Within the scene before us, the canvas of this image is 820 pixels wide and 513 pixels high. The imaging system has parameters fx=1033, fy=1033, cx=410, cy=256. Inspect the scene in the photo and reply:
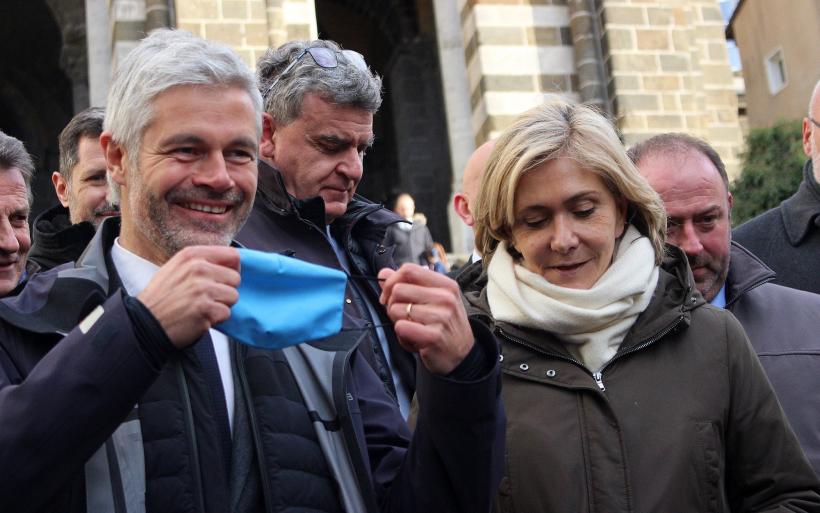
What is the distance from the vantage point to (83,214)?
13.6 feet

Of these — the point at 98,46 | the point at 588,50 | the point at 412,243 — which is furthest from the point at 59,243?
the point at 588,50

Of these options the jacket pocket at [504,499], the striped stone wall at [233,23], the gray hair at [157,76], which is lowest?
the jacket pocket at [504,499]

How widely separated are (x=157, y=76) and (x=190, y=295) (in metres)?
0.63

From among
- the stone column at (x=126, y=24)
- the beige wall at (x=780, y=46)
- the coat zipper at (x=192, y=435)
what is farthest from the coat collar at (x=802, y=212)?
the beige wall at (x=780, y=46)

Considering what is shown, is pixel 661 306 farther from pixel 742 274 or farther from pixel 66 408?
pixel 66 408

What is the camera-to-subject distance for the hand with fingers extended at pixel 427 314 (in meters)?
2.05

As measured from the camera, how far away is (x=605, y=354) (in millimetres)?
2672

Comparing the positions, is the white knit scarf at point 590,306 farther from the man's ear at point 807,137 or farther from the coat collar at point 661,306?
the man's ear at point 807,137

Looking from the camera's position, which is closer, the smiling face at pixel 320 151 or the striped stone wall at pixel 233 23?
the smiling face at pixel 320 151

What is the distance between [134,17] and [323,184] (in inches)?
233

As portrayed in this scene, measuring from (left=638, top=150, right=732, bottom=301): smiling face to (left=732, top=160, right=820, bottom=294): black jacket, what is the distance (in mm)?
692

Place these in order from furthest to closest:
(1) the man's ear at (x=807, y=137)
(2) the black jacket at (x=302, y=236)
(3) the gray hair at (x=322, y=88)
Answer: (1) the man's ear at (x=807, y=137) → (3) the gray hair at (x=322, y=88) → (2) the black jacket at (x=302, y=236)

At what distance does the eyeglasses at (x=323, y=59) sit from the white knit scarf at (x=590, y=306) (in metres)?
1.24

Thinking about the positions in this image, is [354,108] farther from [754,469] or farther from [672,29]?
[672,29]
